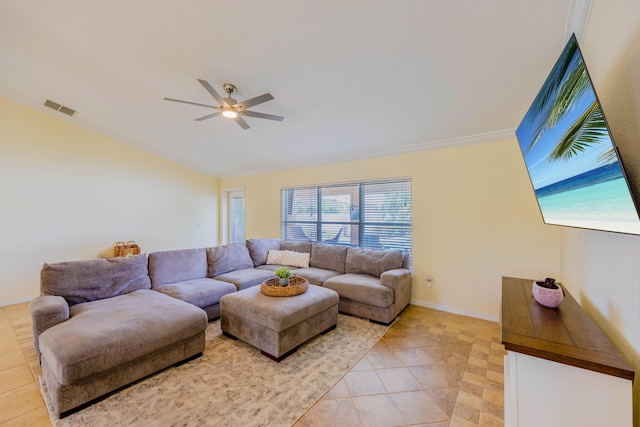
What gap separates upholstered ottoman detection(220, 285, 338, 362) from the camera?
7.59 feet

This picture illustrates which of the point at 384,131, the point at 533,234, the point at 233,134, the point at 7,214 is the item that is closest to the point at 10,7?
the point at 233,134

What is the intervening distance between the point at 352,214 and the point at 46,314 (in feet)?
12.4

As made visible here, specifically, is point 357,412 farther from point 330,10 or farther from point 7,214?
point 7,214

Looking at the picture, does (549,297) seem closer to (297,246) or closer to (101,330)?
(101,330)

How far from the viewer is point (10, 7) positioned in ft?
7.71

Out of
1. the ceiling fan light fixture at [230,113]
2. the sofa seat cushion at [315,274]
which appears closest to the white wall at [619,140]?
the sofa seat cushion at [315,274]

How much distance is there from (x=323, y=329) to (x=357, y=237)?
195 cm

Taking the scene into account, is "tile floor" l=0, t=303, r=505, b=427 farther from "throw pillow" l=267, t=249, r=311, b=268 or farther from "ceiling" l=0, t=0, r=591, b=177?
"ceiling" l=0, t=0, r=591, b=177

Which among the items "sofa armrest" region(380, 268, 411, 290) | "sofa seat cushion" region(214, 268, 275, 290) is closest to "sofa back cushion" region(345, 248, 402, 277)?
"sofa armrest" region(380, 268, 411, 290)

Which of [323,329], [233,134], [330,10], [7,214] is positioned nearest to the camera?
[330,10]

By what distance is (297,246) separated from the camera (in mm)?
4715

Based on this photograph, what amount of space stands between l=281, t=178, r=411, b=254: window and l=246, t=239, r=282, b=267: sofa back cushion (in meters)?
→ 0.71

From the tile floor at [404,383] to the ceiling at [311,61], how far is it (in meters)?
2.51

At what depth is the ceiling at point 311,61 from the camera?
6.11 feet
